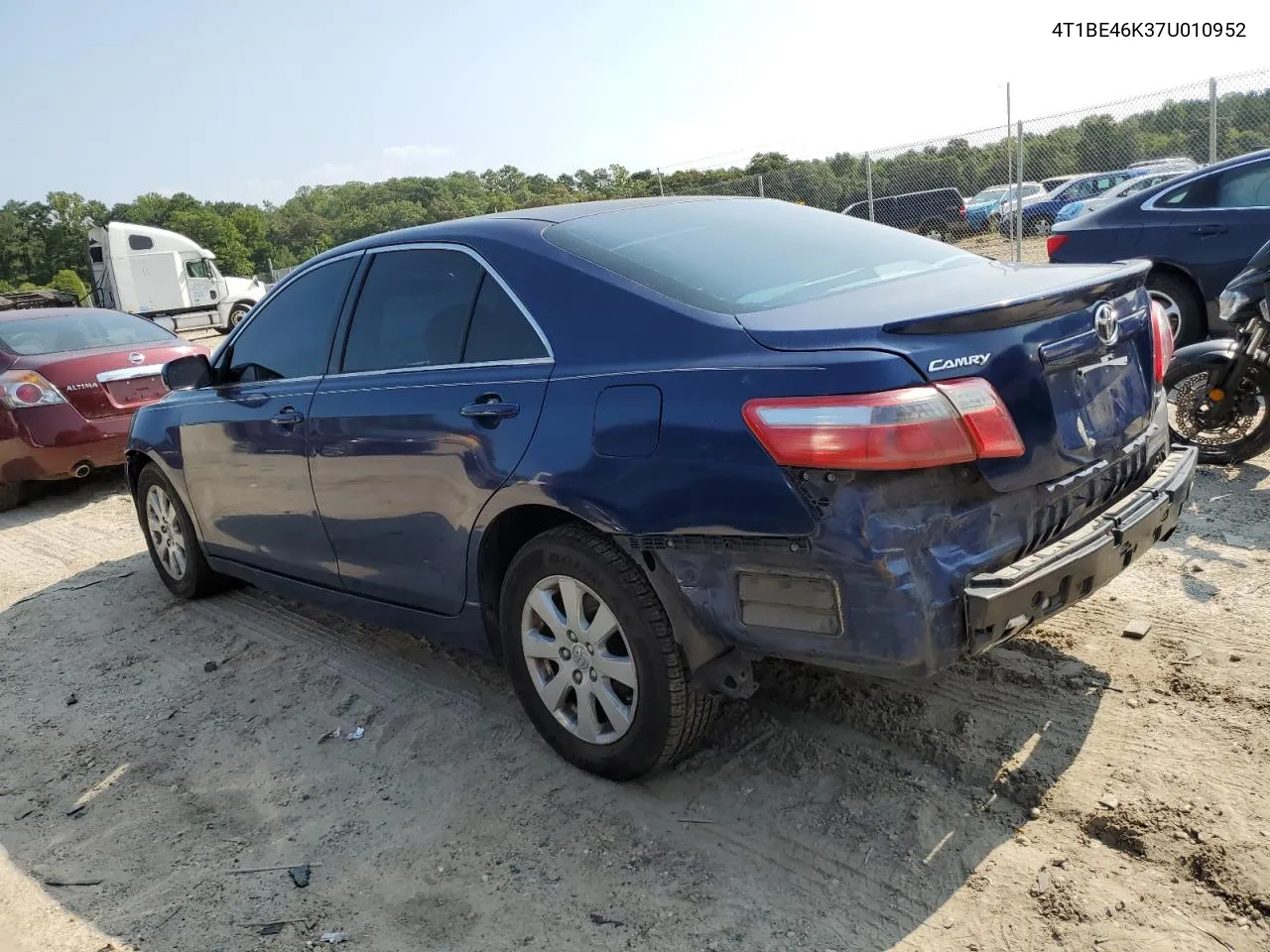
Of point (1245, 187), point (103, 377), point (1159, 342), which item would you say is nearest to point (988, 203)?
point (1245, 187)

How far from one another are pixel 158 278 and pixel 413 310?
2708 cm

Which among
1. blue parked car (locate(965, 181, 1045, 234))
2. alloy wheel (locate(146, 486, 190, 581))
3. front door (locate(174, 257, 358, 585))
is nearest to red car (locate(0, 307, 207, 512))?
alloy wheel (locate(146, 486, 190, 581))

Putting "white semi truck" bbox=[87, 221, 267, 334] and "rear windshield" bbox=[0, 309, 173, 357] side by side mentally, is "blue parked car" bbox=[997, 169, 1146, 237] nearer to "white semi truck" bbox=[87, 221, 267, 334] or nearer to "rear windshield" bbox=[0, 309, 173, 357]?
"rear windshield" bbox=[0, 309, 173, 357]

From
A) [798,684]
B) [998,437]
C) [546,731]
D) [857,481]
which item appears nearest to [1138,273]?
[998,437]

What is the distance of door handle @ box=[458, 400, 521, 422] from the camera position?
300 centimetres

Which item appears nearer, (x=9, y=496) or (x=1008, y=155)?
(x=9, y=496)

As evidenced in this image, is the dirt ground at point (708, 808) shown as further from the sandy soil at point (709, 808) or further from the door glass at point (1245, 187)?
the door glass at point (1245, 187)

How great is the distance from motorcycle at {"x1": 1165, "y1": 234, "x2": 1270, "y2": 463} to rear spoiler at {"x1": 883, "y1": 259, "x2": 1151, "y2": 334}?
2.60 meters

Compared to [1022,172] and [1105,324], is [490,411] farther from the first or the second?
[1022,172]

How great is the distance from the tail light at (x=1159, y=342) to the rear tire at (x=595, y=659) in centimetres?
173

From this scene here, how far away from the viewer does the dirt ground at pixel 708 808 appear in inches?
95.3

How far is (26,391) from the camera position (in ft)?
24.6

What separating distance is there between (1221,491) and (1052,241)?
3846mm

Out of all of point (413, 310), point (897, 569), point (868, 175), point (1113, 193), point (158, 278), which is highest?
point (868, 175)
